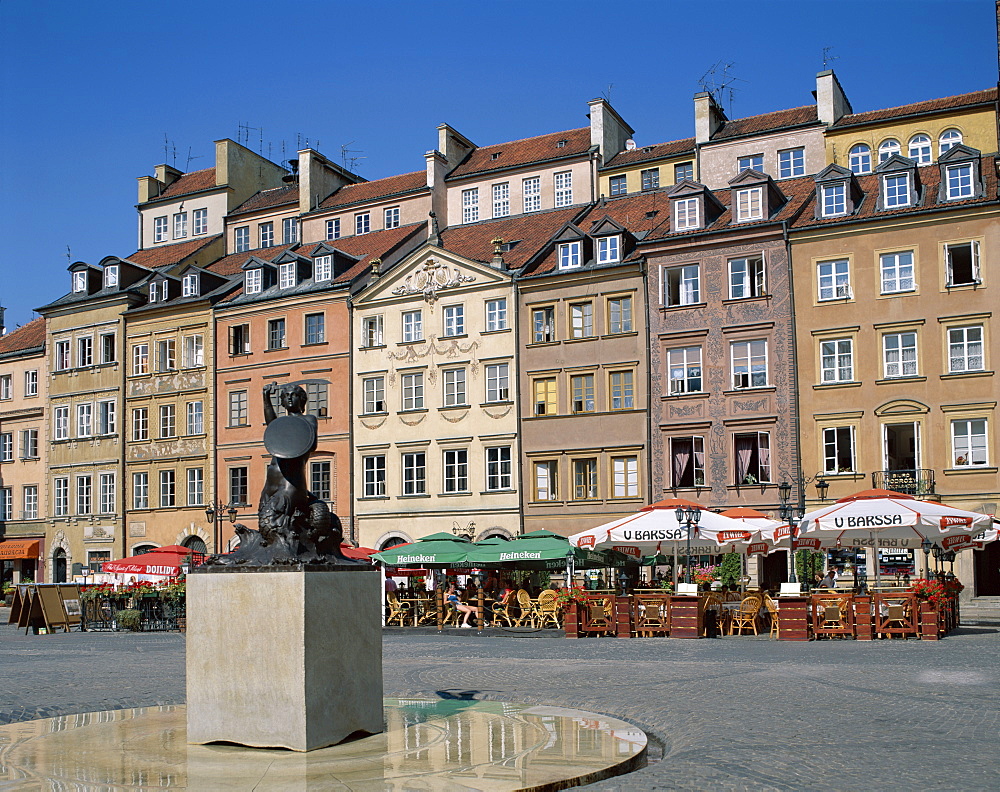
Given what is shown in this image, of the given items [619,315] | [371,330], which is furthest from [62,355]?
[619,315]

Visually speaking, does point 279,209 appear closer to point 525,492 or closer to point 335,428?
point 335,428

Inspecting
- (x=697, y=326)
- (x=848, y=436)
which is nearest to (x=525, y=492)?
(x=697, y=326)

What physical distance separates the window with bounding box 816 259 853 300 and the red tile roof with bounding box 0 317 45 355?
3586 centimetres

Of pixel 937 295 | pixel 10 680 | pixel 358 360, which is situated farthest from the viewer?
pixel 358 360

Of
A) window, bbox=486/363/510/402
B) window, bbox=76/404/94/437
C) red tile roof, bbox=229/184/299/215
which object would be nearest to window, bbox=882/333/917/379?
window, bbox=486/363/510/402

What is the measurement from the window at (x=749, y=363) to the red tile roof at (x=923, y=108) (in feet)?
32.4

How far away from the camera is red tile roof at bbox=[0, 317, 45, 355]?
187 feet

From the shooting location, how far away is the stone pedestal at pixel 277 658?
9.44 m

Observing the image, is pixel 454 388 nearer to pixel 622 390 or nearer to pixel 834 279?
pixel 622 390

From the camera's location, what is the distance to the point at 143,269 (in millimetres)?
54250

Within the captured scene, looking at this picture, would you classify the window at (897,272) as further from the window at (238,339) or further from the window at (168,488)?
the window at (168,488)

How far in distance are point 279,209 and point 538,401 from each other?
1839 centimetres

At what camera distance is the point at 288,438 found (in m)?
10.3

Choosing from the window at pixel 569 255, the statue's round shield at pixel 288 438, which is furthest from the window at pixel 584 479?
the statue's round shield at pixel 288 438
